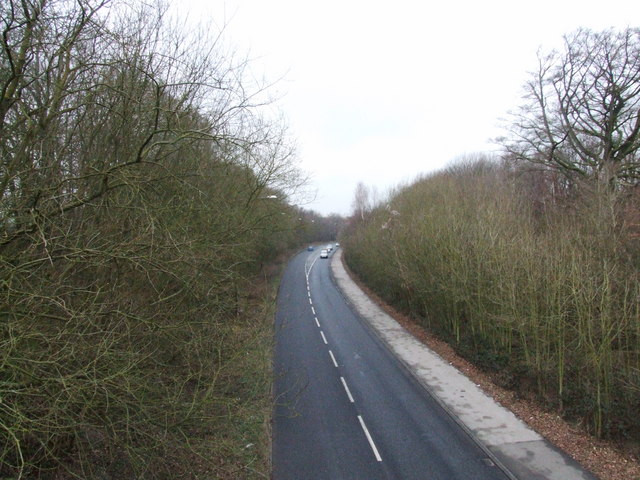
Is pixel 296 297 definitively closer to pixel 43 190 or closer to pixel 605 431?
pixel 605 431

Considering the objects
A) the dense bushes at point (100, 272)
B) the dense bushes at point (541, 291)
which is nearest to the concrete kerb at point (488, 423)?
the dense bushes at point (541, 291)

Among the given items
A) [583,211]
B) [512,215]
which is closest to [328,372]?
[512,215]

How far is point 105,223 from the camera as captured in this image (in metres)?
6.07

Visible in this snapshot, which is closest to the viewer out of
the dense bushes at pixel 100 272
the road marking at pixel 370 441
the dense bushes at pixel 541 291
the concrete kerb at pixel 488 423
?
the dense bushes at pixel 100 272

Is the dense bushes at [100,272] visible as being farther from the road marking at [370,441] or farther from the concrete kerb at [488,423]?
the concrete kerb at [488,423]

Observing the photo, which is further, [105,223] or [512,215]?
[512,215]

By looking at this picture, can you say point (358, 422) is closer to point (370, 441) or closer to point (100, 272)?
point (370, 441)

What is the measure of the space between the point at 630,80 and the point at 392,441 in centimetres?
1894

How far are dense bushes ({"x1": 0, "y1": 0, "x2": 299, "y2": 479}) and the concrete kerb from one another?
210 inches

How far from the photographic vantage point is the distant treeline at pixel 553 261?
9664 millimetres

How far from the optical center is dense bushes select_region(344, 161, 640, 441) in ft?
31.0

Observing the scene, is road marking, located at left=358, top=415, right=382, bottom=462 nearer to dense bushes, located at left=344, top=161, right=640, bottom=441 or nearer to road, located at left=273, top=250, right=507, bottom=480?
road, located at left=273, top=250, right=507, bottom=480

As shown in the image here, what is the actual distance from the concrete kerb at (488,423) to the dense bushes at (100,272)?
5.34m

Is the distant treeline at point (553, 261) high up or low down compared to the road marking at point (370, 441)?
up
